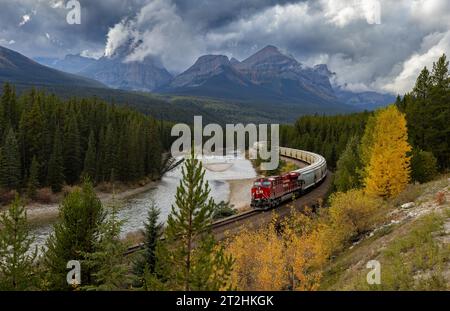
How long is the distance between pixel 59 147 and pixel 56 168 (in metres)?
4.41

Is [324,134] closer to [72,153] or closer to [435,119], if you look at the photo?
[435,119]

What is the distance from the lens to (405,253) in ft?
66.2

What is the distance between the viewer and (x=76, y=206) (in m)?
24.3

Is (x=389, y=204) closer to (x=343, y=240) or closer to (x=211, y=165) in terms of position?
(x=343, y=240)

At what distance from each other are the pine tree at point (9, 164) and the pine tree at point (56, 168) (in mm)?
6403

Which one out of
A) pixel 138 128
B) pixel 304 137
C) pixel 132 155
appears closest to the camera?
pixel 132 155

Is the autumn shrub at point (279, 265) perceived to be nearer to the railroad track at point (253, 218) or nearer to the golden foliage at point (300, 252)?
the golden foliage at point (300, 252)

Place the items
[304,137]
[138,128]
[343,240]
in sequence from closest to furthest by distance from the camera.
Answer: [343,240]
[138,128]
[304,137]

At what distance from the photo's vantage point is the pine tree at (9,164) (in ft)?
219

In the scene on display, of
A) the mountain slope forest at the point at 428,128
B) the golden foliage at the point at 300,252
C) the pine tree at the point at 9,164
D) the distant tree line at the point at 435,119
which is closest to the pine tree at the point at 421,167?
the mountain slope forest at the point at 428,128

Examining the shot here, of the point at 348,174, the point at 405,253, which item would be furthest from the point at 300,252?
the point at 348,174
